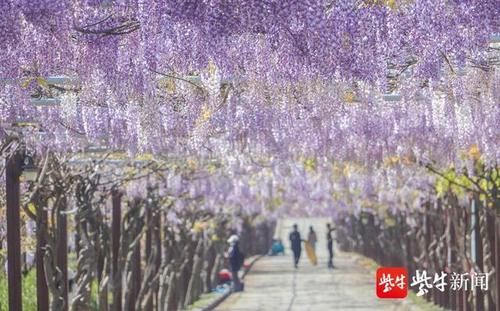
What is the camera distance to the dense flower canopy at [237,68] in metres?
7.49

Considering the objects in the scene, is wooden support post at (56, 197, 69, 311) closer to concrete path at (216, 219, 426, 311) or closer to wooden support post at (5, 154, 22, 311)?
wooden support post at (5, 154, 22, 311)

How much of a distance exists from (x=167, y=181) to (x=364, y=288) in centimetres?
1092

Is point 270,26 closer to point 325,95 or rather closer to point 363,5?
point 363,5

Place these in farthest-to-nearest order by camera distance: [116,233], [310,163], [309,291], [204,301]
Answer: [309,291] → [204,301] → [310,163] → [116,233]

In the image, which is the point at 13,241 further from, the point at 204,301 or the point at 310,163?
the point at 204,301

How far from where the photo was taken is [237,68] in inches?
370

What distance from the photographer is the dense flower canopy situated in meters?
7.49

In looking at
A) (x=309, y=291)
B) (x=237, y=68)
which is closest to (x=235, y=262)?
(x=309, y=291)

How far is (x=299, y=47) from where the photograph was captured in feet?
26.6

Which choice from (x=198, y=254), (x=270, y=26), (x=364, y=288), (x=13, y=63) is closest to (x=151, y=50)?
(x=13, y=63)

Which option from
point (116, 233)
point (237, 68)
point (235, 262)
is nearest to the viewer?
point (237, 68)

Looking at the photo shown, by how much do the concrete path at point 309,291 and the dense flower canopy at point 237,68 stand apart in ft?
30.2

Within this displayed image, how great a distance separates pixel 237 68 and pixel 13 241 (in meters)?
3.55

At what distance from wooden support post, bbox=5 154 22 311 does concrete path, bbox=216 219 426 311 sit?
11.5 meters
